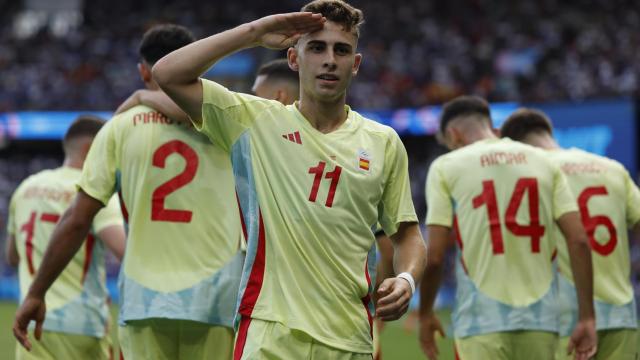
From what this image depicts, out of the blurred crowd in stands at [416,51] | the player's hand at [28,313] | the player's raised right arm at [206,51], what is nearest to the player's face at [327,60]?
the player's raised right arm at [206,51]

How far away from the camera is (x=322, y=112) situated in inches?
179

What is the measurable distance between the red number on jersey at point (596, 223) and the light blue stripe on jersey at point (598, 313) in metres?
0.32

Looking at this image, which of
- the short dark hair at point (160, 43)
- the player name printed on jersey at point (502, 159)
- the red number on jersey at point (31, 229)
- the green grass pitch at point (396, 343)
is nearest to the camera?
the short dark hair at point (160, 43)

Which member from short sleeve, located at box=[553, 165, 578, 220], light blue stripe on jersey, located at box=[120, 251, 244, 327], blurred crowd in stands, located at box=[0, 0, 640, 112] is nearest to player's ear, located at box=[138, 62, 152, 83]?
light blue stripe on jersey, located at box=[120, 251, 244, 327]

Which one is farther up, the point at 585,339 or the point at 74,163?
the point at 74,163

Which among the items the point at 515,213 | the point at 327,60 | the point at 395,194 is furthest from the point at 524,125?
the point at 327,60

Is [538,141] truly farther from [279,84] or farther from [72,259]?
[72,259]

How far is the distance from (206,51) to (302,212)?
739 millimetres

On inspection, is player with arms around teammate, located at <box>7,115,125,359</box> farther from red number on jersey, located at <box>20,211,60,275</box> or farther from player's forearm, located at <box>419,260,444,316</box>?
player's forearm, located at <box>419,260,444,316</box>

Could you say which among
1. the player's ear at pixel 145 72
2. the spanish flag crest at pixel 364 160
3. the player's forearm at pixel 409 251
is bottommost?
the player's forearm at pixel 409 251

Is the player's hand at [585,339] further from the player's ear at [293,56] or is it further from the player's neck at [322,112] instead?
the player's ear at [293,56]

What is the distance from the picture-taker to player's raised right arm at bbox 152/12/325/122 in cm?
420

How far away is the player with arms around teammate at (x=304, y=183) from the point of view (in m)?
4.24

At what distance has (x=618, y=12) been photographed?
104 ft
